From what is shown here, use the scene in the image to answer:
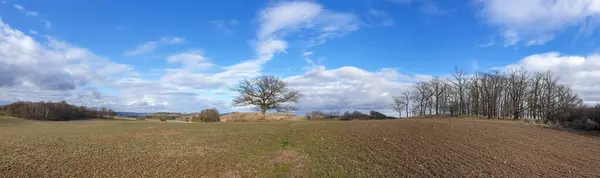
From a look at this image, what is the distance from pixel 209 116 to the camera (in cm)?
4122

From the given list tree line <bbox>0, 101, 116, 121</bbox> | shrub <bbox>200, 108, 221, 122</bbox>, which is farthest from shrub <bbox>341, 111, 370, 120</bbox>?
tree line <bbox>0, 101, 116, 121</bbox>

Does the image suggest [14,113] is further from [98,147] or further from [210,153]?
[210,153]

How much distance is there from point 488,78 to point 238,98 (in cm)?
4301

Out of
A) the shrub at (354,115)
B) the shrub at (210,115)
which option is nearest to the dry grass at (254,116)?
the shrub at (210,115)

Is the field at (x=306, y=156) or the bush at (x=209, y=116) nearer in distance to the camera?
the field at (x=306, y=156)

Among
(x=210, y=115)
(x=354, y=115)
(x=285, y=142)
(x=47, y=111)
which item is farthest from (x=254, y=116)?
(x=47, y=111)

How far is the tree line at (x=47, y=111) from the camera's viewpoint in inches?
1859

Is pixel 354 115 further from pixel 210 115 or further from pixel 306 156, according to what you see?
pixel 306 156

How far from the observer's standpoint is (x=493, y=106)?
186 feet

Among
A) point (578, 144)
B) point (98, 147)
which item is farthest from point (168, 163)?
point (578, 144)

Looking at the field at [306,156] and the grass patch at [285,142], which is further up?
the grass patch at [285,142]

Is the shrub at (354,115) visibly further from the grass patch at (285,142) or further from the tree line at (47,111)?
the tree line at (47,111)

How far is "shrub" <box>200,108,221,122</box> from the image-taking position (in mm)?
40844

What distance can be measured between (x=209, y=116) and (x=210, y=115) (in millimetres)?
253
